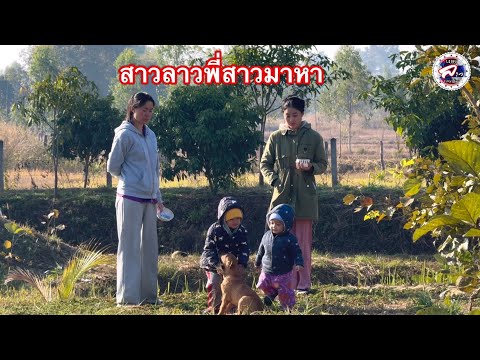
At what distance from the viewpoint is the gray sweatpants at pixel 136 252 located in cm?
736

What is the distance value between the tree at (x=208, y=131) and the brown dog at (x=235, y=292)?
7682mm

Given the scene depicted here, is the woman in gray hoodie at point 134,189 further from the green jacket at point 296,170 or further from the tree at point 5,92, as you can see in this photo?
the tree at point 5,92

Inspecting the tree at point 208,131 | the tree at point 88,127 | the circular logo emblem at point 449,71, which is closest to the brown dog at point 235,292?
the circular logo emblem at point 449,71

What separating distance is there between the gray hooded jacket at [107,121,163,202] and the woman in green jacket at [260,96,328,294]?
3.96 feet

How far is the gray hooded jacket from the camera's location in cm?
731

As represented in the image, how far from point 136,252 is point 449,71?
2.97m

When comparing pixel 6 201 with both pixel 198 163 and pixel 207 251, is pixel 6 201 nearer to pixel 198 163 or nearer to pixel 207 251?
pixel 198 163

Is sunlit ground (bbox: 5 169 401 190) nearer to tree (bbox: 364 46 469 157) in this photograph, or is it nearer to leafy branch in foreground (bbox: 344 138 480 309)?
tree (bbox: 364 46 469 157)

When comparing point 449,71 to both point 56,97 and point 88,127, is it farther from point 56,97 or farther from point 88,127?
point 88,127

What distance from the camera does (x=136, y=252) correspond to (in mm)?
7426

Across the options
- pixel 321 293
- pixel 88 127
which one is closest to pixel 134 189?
pixel 321 293

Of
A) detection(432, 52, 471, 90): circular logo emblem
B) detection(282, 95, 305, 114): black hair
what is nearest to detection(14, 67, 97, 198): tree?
Result: detection(282, 95, 305, 114): black hair

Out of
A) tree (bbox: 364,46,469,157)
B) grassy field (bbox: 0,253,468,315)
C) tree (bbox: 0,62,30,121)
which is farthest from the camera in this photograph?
tree (bbox: 0,62,30,121)

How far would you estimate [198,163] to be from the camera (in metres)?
14.6
